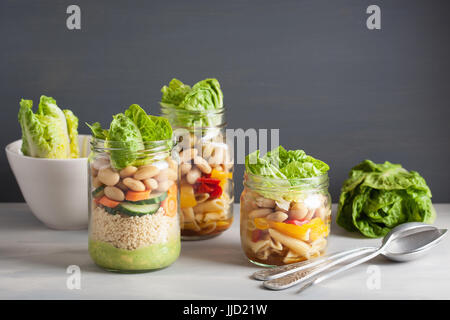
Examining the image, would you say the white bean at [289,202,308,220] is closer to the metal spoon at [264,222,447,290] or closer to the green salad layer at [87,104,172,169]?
the metal spoon at [264,222,447,290]

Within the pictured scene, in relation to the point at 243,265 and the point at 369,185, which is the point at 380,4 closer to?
the point at 369,185

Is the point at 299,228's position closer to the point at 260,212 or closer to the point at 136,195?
the point at 260,212

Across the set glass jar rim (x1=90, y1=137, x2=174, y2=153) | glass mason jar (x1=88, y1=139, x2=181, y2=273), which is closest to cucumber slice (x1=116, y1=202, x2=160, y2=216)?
glass mason jar (x1=88, y1=139, x2=181, y2=273)

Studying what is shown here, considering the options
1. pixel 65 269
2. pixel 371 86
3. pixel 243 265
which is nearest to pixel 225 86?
pixel 371 86

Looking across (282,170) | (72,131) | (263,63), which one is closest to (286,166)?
(282,170)

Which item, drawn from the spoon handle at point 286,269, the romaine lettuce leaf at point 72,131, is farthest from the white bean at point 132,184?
the romaine lettuce leaf at point 72,131
